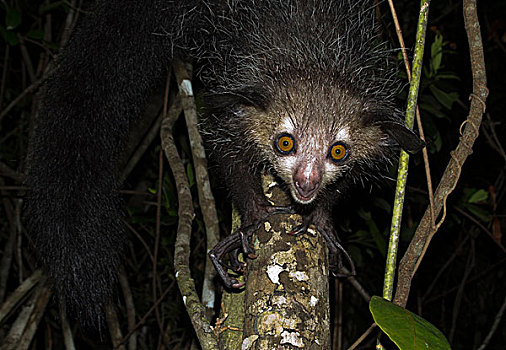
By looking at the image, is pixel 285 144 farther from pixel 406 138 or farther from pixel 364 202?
pixel 364 202

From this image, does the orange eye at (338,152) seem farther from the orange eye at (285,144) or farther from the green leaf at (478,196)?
the green leaf at (478,196)

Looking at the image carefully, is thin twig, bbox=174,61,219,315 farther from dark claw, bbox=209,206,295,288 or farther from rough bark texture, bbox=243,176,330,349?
rough bark texture, bbox=243,176,330,349

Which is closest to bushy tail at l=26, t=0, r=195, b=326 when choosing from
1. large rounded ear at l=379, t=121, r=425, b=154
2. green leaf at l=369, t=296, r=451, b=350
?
large rounded ear at l=379, t=121, r=425, b=154

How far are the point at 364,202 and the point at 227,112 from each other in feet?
3.78

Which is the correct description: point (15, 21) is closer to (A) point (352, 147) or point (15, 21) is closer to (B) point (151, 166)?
(B) point (151, 166)

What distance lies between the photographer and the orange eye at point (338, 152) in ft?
7.29

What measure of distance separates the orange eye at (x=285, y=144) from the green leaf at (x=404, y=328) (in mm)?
1020

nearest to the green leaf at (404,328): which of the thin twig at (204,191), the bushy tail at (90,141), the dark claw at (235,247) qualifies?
the dark claw at (235,247)

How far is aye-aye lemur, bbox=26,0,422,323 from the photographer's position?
2238 millimetres

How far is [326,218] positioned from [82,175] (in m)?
1.14

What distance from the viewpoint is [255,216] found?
7.55ft

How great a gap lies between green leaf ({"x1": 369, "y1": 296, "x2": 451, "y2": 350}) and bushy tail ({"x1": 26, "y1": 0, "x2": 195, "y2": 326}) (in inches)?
56.8

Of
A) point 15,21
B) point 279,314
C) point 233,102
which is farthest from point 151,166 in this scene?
point 279,314

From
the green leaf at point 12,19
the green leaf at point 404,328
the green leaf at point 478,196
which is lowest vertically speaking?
the green leaf at point 404,328
